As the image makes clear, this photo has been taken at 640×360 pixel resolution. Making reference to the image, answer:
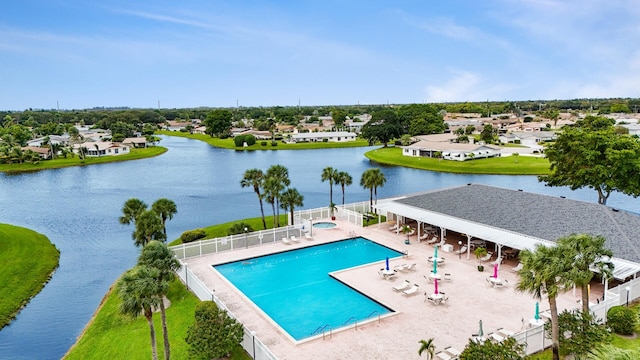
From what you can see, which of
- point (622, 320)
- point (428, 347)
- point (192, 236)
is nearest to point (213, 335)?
point (428, 347)

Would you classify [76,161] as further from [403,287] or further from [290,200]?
[403,287]

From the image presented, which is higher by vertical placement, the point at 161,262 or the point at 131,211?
the point at 161,262

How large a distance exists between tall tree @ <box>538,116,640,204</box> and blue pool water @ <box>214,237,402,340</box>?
73.8 ft

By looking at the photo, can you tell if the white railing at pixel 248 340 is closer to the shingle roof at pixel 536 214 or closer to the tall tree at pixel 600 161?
the shingle roof at pixel 536 214

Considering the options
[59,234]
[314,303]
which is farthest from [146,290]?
[59,234]

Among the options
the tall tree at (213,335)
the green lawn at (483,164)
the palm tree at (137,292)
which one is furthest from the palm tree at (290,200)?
the green lawn at (483,164)

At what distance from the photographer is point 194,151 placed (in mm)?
115625

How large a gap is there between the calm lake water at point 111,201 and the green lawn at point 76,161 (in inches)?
212

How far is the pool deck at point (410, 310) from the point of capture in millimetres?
19078

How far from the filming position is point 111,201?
57375 millimetres

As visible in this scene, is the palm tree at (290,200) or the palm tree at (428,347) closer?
the palm tree at (428,347)

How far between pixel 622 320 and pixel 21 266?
3855 centimetres

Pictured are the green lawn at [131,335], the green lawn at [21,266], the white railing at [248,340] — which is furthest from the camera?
the green lawn at [21,266]

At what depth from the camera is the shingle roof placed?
84.5 feet
